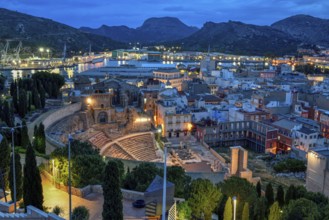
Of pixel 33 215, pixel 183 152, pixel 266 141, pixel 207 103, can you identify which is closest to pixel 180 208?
pixel 33 215

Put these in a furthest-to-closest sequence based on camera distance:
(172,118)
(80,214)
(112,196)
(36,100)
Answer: (172,118) < (36,100) < (80,214) < (112,196)

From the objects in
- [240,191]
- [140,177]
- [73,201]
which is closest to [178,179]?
[140,177]

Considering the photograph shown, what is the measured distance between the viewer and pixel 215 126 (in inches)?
1818

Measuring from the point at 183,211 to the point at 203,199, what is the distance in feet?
4.91

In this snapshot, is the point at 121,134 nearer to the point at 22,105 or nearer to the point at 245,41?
the point at 22,105

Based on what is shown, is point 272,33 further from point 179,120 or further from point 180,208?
point 180,208

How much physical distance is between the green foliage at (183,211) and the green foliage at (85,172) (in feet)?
16.6

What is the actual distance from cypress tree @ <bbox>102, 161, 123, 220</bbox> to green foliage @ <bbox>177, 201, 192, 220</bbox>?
3127mm

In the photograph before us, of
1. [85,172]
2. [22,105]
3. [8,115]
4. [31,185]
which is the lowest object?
[85,172]

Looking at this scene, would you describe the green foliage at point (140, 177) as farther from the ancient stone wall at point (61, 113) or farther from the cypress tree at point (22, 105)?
the cypress tree at point (22, 105)

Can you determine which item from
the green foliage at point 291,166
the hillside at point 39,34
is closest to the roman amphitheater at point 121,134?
the green foliage at point 291,166

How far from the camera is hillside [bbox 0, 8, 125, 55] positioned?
115 metres

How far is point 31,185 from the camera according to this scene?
613 inches

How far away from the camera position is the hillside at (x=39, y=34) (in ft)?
378
